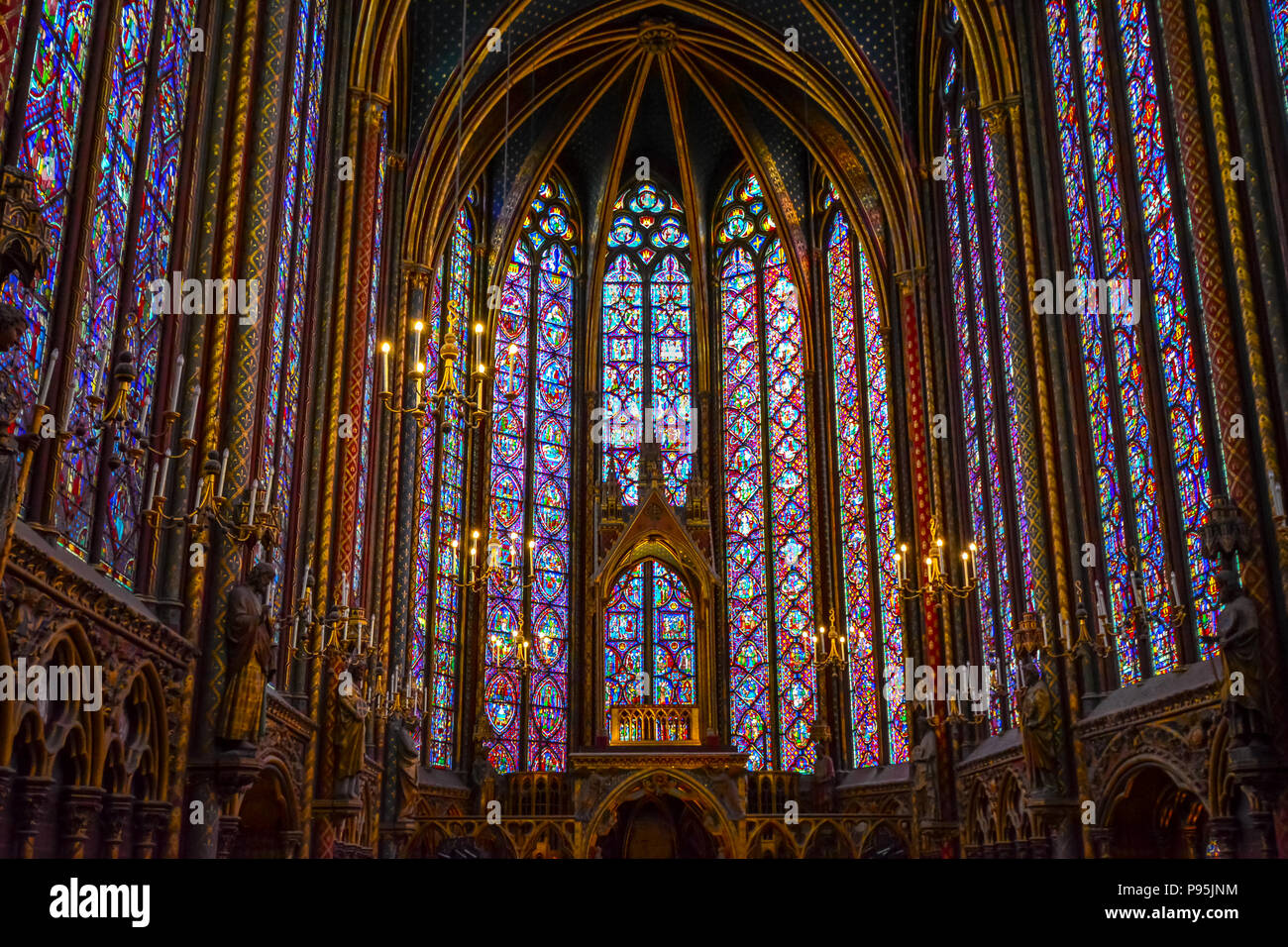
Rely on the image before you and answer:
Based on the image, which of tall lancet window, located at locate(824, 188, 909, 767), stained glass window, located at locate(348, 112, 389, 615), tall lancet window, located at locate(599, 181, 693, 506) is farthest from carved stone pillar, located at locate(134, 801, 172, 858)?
tall lancet window, located at locate(599, 181, 693, 506)

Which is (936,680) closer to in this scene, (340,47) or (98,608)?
(340,47)

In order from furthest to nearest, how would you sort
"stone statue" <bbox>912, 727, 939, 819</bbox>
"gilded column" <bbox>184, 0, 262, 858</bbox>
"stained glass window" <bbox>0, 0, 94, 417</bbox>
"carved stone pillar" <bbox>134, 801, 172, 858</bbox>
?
"stone statue" <bbox>912, 727, 939, 819</bbox> → "gilded column" <bbox>184, 0, 262, 858</bbox> → "carved stone pillar" <bbox>134, 801, 172, 858</bbox> → "stained glass window" <bbox>0, 0, 94, 417</bbox>

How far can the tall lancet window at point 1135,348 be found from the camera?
15.3 meters

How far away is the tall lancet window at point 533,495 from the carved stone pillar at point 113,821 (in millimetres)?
16135

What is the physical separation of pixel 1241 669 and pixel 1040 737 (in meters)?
5.65

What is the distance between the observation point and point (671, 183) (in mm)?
33250

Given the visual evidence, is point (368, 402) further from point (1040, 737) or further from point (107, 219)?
point (1040, 737)

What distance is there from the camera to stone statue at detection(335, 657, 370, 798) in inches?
684

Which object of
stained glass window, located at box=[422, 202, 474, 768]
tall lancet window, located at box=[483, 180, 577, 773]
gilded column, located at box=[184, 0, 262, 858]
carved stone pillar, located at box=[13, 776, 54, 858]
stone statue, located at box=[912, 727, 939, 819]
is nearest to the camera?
carved stone pillar, located at box=[13, 776, 54, 858]

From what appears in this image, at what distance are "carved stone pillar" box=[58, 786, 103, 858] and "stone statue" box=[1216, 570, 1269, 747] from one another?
33.8 feet

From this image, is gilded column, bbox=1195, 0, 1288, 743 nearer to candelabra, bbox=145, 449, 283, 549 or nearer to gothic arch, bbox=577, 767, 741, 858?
candelabra, bbox=145, 449, 283, 549

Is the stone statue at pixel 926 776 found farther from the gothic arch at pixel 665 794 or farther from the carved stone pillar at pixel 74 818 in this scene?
the carved stone pillar at pixel 74 818

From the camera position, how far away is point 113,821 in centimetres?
1063

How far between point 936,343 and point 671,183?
1084cm
